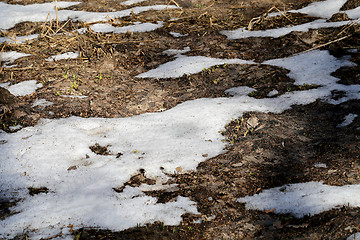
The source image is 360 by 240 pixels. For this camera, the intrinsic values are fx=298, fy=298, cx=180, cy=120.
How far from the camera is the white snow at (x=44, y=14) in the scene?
10.1m

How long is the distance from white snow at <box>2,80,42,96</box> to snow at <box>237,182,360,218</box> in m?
4.89

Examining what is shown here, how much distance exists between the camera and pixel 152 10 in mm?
10758

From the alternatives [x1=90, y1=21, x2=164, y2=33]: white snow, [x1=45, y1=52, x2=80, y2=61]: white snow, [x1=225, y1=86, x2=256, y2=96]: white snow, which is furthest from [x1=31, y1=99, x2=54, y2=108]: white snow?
[x1=90, y1=21, x2=164, y2=33]: white snow

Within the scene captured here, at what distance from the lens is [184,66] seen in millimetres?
7363

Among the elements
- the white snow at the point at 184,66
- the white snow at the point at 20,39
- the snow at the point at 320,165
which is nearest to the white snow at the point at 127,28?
the white snow at the point at 20,39

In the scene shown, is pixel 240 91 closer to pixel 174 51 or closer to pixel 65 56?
pixel 174 51

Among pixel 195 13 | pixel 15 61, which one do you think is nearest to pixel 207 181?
pixel 15 61

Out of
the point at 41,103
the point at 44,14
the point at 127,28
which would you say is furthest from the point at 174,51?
the point at 44,14

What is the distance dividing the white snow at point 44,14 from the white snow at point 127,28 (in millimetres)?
469

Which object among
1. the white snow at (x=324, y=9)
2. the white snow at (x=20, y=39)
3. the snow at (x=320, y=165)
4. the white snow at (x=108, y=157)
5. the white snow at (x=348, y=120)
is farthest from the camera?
the white snow at (x=324, y=9)

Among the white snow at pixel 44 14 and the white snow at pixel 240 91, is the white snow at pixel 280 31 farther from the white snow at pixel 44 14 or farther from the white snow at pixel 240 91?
the white snow at pixel 44 14

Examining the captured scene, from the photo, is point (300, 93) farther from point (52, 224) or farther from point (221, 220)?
point (52, 224)

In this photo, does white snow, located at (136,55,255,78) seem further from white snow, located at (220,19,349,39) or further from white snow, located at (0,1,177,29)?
white snow, located at (0,1,177,29)

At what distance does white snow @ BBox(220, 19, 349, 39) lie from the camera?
8.38 metres
